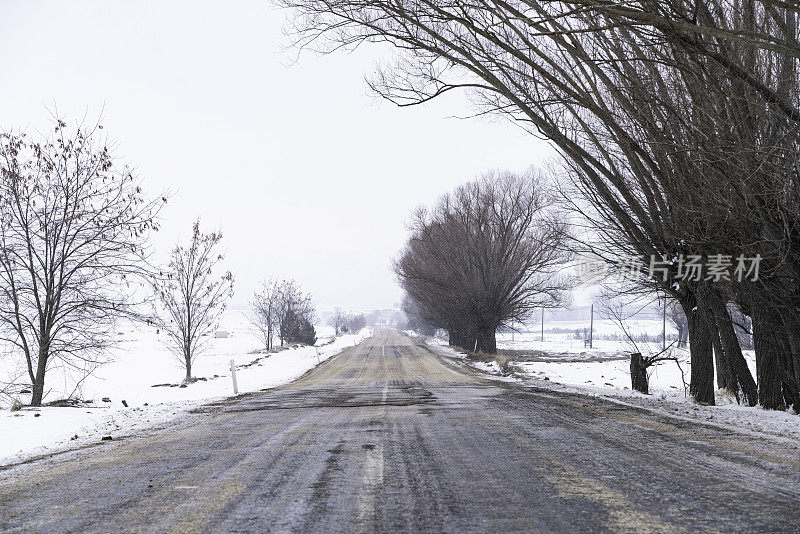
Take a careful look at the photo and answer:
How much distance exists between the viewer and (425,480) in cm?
417

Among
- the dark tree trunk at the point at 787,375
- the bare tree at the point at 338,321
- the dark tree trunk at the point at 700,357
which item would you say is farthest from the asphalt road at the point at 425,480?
the bare tree at the point at 338,321

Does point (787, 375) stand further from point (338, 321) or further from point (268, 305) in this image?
point (338, 321)

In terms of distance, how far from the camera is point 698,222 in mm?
8867

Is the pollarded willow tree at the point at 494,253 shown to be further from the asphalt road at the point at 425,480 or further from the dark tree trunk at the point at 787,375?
the asphalt road at the point at 425,480

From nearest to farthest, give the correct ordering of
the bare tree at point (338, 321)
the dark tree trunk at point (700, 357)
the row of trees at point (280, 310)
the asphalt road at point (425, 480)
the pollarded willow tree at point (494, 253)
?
1. the asphalt road at point (425, 480)
2. the dark tree trunk at point (700, 357)
3. the pollarded willow tree at point (494, 253)
4. the row of trees at point (280, 310)
5. the bare tree at point (338, 321)

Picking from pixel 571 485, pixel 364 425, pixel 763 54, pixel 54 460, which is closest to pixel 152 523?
pixel 571 485

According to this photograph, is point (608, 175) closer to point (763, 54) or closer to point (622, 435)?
point (763, 54)

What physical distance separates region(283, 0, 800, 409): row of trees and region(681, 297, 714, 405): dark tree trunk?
0.10ft

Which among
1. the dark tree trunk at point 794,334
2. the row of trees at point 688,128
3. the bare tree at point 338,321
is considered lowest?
the bare tree at point 338,321

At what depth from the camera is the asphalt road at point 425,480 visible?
10.6 feet

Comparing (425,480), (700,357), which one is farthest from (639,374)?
(425,480)

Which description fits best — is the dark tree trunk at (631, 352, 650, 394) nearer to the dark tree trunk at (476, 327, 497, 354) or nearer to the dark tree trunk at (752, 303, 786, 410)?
the dark tree trunk at (752, 303, 786, 410)

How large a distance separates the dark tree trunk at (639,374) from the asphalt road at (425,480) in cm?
550

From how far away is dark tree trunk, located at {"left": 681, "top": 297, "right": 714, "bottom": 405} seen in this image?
34.0ft
